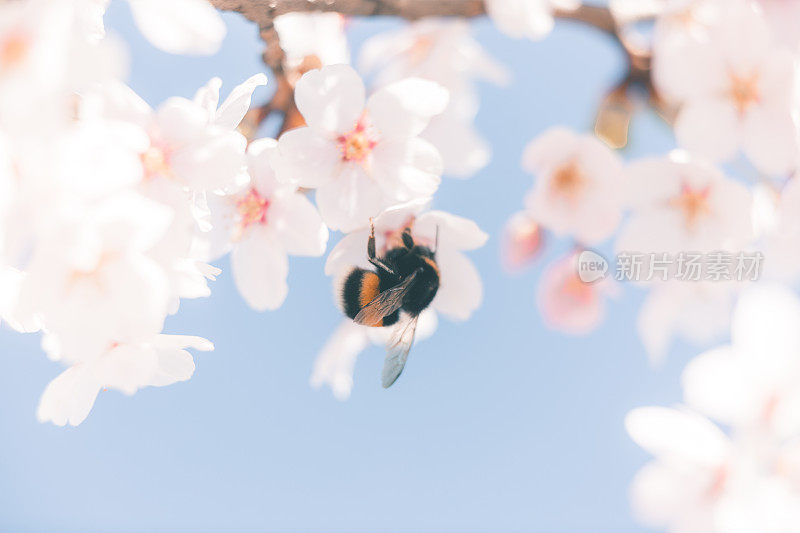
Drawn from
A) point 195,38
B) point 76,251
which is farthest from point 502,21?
point 76,251

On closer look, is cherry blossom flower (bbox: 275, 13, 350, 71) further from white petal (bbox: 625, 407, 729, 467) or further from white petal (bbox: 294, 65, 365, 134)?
white petal (bbox: 625, 407, 729, 467)

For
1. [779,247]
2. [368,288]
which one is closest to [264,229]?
[368,288]


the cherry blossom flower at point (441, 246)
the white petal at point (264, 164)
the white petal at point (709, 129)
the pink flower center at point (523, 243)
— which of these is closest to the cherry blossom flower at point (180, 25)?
the white petal at point (264, 164)

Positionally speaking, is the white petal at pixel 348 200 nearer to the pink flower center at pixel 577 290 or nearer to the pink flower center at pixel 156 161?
the pink flower center at pixel 156 161

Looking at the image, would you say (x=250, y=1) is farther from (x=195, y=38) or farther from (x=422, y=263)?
(x=422, y=263)

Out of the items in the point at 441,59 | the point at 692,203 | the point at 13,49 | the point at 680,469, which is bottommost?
the point at 680,469

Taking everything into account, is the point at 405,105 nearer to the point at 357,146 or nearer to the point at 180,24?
the point at 357,146
